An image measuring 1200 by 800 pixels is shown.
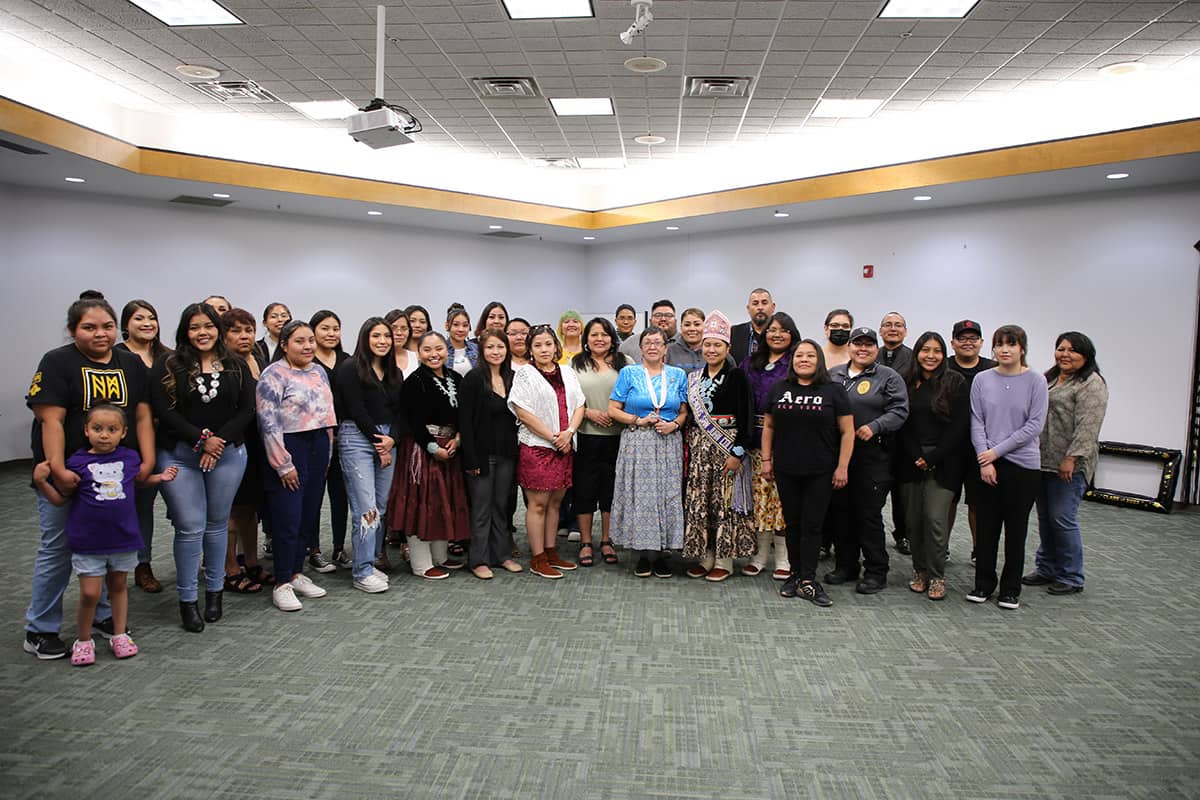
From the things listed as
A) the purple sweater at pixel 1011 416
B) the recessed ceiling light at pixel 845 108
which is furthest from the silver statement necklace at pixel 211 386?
the recessed ceiling light at pixel 845 108

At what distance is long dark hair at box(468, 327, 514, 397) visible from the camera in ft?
14.8

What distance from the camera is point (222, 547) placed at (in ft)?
12.5

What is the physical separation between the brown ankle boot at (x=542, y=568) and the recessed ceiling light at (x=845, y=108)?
5069mm

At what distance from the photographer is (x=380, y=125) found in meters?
5.23

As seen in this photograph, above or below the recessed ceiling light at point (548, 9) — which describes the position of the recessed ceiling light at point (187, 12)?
below

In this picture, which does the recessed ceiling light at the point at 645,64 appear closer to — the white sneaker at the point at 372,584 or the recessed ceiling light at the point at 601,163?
the recessed ceiling light at the point at 601,163

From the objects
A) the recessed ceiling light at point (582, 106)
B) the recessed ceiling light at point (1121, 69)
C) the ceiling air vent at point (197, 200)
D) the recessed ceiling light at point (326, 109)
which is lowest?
the ceiling air vent at point (197, 200)

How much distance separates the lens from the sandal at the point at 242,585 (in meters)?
4.25

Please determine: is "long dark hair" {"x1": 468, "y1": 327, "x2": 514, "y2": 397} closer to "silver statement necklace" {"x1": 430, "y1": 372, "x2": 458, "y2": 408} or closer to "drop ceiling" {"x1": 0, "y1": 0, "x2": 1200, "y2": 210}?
"silver statement necklace" {"x1": 430, "y1": 372, "x2": 458, "y2": 408}

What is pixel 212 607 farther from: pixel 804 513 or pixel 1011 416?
pixel 1011 416

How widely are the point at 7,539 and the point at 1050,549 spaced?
24.3 feet

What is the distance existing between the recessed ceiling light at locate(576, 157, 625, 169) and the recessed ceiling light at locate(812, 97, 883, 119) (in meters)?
2.93

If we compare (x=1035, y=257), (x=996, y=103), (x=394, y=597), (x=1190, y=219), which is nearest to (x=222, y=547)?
(x=394, y=597)

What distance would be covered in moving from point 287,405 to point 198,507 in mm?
686
